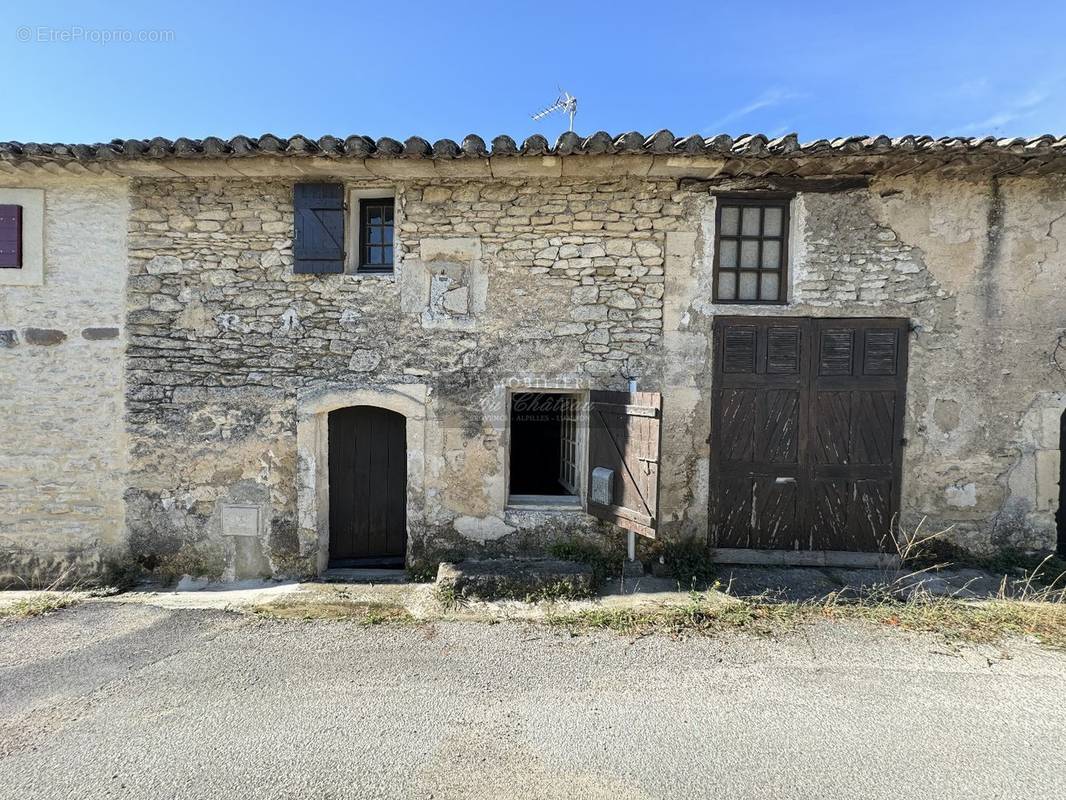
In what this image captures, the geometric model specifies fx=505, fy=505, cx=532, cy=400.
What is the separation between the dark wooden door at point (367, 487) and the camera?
5.60m

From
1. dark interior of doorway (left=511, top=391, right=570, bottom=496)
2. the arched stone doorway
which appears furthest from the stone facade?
dark interior of doorway (left=511, top=391, right=570, bottom=496)

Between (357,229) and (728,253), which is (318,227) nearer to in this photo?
(357,229)

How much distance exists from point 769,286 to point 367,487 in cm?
491

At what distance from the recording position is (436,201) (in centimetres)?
526

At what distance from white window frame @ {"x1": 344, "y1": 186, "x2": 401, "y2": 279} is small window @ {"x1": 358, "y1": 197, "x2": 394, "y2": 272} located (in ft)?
0.17

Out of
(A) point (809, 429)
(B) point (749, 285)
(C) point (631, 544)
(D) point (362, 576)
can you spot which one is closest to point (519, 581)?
(C) point (631, 544)

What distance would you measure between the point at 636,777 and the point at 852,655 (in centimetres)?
211

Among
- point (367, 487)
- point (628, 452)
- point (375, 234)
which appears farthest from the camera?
point (367, 487)

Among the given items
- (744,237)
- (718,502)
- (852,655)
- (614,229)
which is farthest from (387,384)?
(852,655)

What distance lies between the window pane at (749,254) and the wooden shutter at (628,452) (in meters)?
1.85

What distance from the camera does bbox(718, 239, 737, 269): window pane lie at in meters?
5.35

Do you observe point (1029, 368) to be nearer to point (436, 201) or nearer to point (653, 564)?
point (653, 564)

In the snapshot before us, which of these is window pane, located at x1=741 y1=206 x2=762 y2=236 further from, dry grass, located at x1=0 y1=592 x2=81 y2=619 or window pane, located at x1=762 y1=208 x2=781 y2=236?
dry grass, located at x1=0 y1=592 x2=81 y2=619

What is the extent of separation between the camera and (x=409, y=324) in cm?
531
